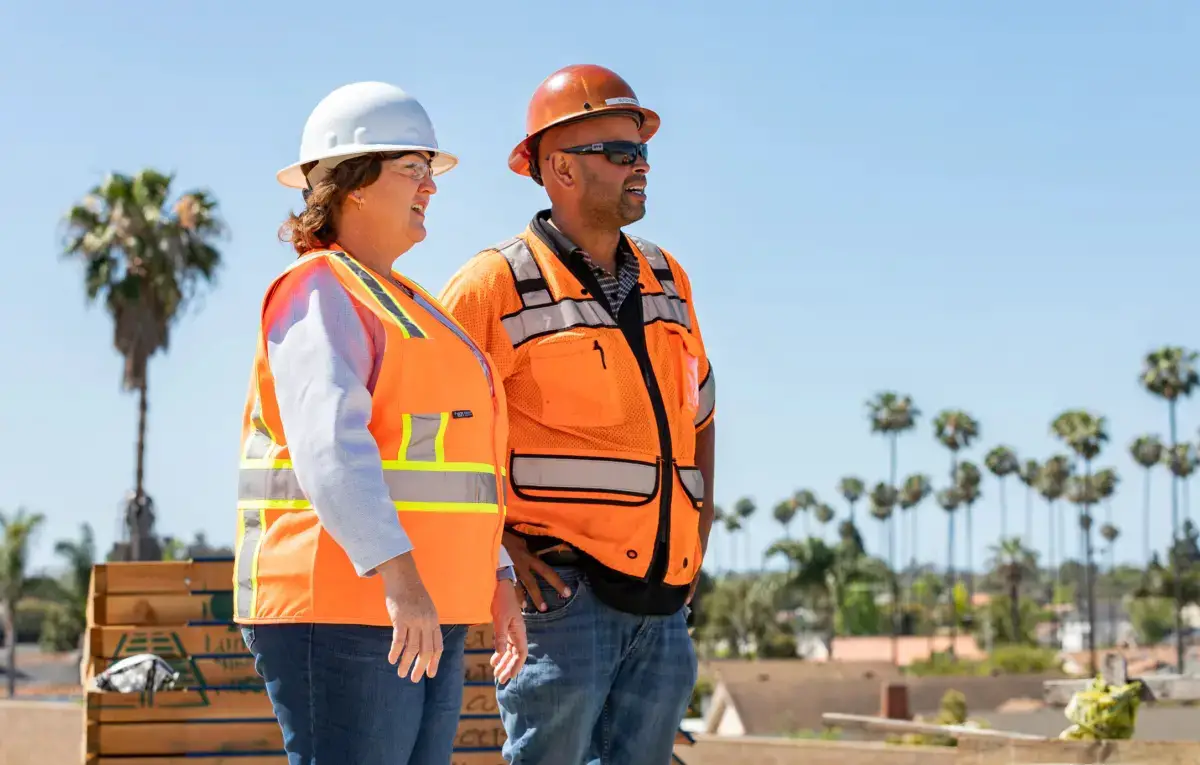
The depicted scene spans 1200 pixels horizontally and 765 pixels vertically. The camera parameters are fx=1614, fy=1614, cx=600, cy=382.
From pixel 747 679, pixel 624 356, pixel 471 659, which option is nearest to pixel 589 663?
pixel 624 356

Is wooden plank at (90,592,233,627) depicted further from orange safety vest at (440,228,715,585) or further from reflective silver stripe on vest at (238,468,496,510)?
reflective silver stripe on vest at (238,468,496,510)

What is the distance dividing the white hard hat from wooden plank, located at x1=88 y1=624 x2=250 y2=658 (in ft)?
13.3

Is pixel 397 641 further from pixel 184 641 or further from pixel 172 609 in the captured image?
pixel 172 609

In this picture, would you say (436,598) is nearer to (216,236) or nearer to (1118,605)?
(216,236)

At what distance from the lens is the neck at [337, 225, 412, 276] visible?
327 centimetres

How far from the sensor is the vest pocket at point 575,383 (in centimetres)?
393

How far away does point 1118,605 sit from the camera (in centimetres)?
19825

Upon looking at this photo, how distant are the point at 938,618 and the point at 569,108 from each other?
130 meters

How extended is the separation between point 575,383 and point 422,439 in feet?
3.20

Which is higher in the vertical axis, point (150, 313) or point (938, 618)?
point (150, 313)

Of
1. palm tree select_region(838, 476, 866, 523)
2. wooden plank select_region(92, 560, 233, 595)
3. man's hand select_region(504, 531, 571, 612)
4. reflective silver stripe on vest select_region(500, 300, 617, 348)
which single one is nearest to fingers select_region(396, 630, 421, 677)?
man's hand select_region(504, 531, 571, 612)

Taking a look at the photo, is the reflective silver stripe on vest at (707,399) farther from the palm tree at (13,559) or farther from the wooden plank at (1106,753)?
the palm tree at (13,559)

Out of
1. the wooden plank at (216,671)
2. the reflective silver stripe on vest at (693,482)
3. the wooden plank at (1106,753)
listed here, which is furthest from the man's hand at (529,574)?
the wooden plank at (1106,753)

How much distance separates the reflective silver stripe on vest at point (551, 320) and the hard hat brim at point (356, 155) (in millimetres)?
606
